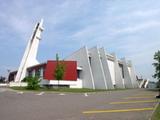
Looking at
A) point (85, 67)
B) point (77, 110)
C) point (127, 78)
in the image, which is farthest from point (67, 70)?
point (77, 110)

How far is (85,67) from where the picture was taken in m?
62.7

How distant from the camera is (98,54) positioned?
64000 millimetres

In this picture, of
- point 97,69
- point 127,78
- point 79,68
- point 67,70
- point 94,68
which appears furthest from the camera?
point 127,78

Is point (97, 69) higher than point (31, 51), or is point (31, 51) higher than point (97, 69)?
point (31, 51)

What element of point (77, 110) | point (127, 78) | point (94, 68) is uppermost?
point (94, 68)

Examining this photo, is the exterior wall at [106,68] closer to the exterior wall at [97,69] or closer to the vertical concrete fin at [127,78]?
the exterior wall at [97,69]

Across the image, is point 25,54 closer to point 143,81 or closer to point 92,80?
point 92,80

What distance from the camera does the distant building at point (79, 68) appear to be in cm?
5844

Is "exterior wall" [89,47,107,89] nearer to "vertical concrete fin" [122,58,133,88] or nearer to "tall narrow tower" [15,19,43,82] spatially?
"tall narrow tower" [15,19,43,82]

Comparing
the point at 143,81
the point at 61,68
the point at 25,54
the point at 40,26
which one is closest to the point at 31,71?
the point at 25,54

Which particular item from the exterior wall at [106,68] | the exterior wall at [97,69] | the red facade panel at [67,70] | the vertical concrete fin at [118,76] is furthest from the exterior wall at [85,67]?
the vertical concrete fin at [118,76]

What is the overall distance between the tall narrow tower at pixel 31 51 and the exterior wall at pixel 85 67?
16.6m

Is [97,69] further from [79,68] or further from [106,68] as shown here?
[79,68]

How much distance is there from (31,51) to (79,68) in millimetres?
19562
